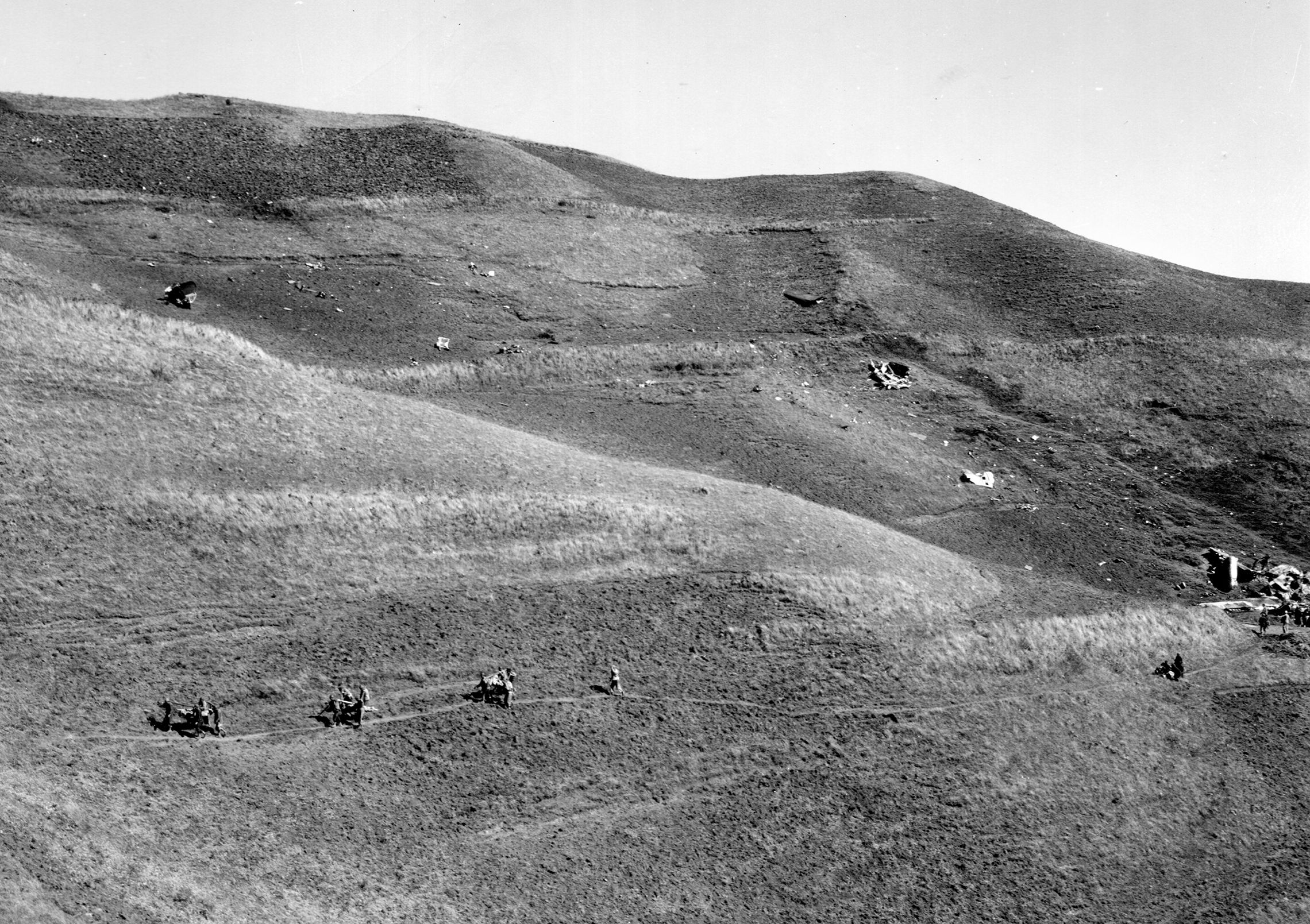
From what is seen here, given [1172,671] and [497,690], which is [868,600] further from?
[497,690]

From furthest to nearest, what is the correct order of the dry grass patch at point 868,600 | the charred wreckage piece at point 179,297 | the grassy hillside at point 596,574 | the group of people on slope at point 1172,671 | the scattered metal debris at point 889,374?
the scattered metal debris at point 889,374 < the charred wreckage piece at point 179,297 < the group of people on slope at point 1172,671 < the dry grass patch at point 868,600 < the grassy hillside at point 596,574

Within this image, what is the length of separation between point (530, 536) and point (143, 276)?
757 inches

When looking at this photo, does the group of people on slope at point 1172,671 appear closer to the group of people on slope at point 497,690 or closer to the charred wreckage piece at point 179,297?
the group of people on slope at point 497,690

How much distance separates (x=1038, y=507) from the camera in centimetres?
3881

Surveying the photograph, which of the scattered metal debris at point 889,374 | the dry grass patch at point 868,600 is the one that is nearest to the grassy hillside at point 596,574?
the dry grass patch at point 868,600

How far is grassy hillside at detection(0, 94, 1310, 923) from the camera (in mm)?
21484

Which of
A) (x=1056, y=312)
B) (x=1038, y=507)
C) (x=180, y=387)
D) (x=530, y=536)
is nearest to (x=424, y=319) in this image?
(x=180, y=387)

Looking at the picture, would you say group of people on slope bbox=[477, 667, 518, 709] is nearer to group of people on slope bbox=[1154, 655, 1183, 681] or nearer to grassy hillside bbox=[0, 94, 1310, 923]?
grassy hillside bbox=[0, 94, 1310, 923]

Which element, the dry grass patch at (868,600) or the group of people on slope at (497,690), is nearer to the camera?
the group of people on slope at (497,690)

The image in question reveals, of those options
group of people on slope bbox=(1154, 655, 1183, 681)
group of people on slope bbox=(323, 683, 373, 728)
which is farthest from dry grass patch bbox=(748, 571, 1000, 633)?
group of people on slope bbox=(323, 683, 373, 728)

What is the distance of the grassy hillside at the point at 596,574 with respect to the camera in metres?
21.5

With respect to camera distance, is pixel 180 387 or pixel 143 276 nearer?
pixel 180 387

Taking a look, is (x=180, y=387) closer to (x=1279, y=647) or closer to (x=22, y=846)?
(x=22, y=846)

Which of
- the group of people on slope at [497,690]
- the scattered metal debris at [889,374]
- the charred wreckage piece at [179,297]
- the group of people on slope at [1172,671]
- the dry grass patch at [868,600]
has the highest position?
the scattered metal debris at [889,374]
